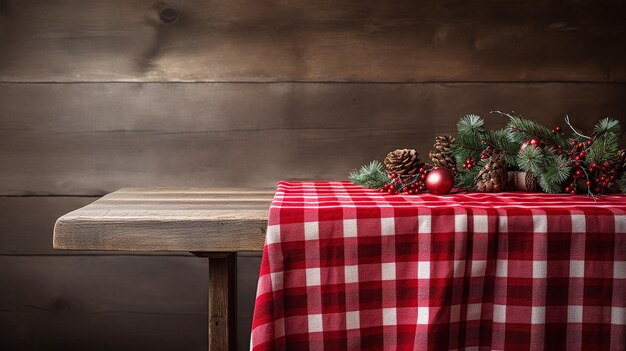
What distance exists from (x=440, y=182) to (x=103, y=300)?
104cm

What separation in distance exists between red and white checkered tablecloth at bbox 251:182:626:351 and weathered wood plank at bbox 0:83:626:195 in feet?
2.54

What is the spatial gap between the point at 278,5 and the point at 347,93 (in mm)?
289

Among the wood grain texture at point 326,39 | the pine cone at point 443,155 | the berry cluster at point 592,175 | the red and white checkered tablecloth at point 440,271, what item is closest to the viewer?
the red and white checkered tablecloth at point 440,271

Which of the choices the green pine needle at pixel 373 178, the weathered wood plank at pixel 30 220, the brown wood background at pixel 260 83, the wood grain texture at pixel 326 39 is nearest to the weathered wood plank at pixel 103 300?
the weathered wood plank at pixel 30 220

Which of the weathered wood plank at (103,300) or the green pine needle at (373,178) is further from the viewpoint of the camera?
the weathered wood plank at (103,300)

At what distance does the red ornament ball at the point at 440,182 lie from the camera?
104 cm

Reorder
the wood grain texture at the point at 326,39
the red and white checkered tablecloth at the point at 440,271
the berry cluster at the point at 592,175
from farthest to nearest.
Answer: the wood grain texture at the point at 326,39 < the berry cluster at the point at 592,175 < the red and white checkered tablecloth at the point at 440,271

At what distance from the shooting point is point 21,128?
1598 millimetres

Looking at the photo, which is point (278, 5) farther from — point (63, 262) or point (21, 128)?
point (63, 262)

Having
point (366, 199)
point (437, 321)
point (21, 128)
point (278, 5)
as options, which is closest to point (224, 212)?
point (366, 199)

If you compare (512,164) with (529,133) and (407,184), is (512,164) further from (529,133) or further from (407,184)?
(407,184)

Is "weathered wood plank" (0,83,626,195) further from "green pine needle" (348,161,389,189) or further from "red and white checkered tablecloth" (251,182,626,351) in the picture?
"red and white checkered tablecloth" (251,182,626,351)

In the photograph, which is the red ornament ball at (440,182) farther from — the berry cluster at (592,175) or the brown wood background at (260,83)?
the brown wood background at (260,83)

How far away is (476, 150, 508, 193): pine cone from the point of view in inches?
42.9
